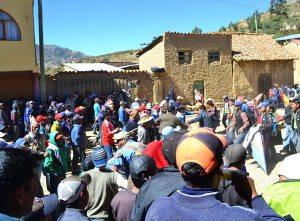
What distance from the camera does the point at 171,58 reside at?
24641mm

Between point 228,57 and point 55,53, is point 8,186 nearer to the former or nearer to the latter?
point 228,57

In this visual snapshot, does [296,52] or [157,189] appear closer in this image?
[157,189]

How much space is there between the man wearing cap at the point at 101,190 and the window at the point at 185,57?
67.2 ft

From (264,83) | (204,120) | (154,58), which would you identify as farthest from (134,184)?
(264,83)

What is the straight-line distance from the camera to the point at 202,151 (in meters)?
2.15

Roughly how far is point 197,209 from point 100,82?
19331mm

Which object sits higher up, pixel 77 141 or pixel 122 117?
pixel 122 117

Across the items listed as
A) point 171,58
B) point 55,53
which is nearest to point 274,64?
point 171,58

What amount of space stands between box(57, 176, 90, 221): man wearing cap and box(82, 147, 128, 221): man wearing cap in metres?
0.93

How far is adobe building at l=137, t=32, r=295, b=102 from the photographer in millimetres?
24547

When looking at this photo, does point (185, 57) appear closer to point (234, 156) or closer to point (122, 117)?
point (122, 117)

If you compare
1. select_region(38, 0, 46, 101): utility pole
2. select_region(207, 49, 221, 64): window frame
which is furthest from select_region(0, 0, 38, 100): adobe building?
select_region(207, 49, 221, 64): window frame

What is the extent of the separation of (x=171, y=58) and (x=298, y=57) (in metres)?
12.1

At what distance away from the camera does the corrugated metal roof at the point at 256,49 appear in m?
27.2
